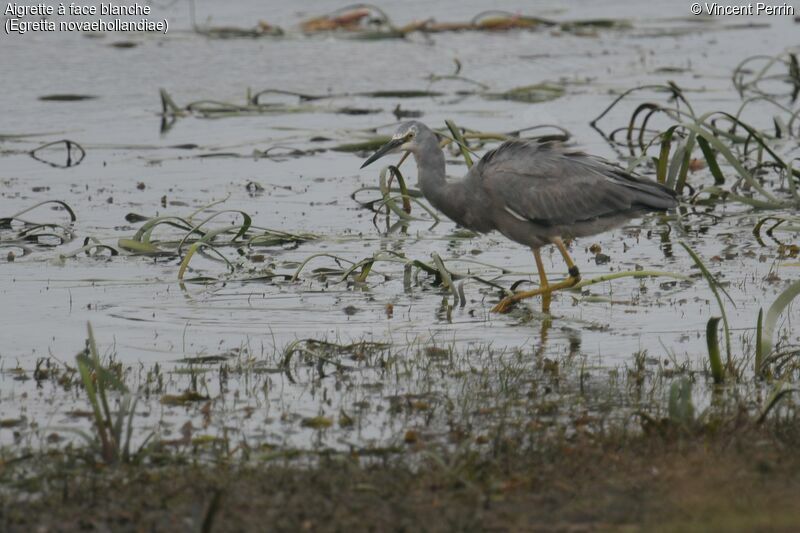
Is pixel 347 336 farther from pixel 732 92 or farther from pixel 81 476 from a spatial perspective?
pixel 732 92

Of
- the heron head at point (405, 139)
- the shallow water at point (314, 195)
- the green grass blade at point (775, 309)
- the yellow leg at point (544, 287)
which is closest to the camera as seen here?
the green grass blade at point (775, 309)

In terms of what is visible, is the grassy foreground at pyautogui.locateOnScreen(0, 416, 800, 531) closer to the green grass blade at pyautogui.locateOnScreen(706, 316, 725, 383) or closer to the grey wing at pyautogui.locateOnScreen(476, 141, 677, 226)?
the green grass blade at pyautogui.locateOnScreen(706, 316, 725, 383)

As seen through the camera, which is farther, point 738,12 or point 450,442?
point 738,12

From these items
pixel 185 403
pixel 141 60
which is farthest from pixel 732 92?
pixel 185 403

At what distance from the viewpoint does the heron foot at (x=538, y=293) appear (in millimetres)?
8766

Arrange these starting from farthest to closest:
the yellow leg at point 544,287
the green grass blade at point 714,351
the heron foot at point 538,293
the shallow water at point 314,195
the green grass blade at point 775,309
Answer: the yellow leg at point 544,287 → the heron foot at point 538,293 → the shallow water at point 314,195 → the green grass blade at point 775,309 → the green grass blade at point 714,351

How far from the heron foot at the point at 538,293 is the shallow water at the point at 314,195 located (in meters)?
0.10

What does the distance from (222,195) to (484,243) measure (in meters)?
3.20

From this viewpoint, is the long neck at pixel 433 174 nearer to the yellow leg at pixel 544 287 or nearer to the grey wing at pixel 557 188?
the grey wing at pixel 557 188

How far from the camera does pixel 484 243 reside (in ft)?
35.7

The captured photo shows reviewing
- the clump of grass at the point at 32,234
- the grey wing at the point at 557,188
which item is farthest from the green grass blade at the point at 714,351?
the clump of grass at the point at 32,234

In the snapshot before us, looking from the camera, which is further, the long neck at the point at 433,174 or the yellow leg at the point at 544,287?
the long neck at the point at 433,174

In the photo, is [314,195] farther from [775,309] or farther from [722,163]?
[775,309]

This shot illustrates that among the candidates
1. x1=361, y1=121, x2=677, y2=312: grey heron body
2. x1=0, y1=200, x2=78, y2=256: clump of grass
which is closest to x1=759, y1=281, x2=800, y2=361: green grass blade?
x1=361, y1=121, x2=677, y2=312: grey heron body
